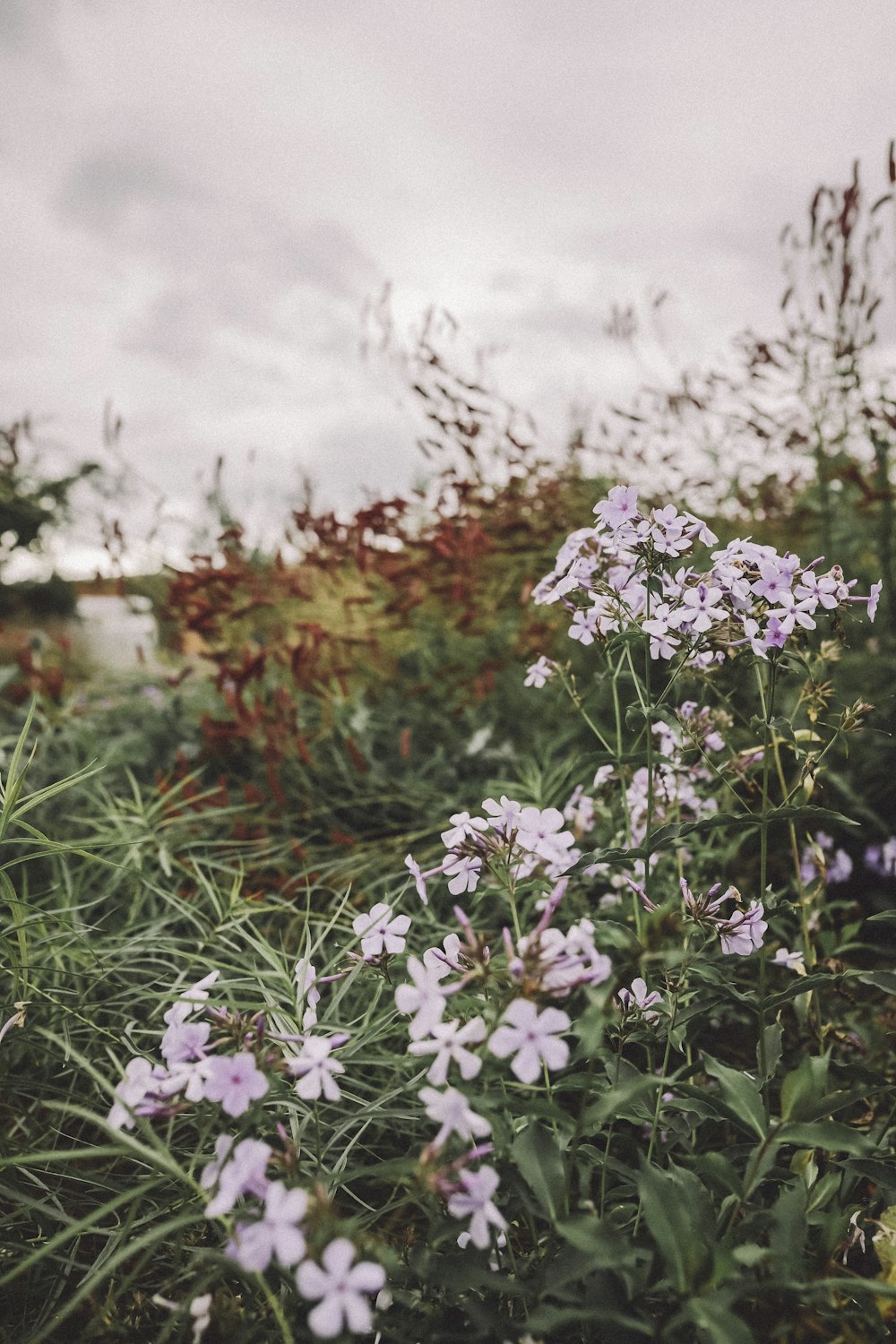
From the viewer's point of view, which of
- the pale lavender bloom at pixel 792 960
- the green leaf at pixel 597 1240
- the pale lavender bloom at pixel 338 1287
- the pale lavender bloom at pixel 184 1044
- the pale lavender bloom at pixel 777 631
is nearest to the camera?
the pale lavender bloom at pixel 338 1287

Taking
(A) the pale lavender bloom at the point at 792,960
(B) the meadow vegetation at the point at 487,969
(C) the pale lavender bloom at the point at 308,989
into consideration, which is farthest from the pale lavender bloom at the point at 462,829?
(A) the pale lavender bloom at the point at 792,960

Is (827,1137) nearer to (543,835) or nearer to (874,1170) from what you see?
(874,1170)

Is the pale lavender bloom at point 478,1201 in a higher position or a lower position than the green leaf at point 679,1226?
higher

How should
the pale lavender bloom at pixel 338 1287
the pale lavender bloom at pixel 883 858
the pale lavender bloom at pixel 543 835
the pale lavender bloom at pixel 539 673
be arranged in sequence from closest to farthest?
1. the pale lavender bloom at pixel 338 1287
2. the pale lavender bloom at pixel 543 835
3. the pale lavender bloom at pixel 539 673
4. the pale lavender bloom at pixel 883 858

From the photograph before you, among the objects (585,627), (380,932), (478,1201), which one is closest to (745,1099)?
(478,1201)

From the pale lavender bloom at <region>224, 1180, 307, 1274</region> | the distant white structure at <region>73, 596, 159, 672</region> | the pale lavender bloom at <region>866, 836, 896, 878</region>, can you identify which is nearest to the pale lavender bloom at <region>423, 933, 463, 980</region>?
the pale lavender bloom at <region>224, 1180, 307, 1274</region>

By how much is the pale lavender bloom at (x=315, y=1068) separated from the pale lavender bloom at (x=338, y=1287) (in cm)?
14

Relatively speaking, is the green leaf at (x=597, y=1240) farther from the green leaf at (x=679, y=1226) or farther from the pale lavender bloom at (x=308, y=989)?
the pale lavender bloom at (x=308, y=989)

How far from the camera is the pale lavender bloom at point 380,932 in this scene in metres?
0.92

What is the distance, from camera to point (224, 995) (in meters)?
1.31

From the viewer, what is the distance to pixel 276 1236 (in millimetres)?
629

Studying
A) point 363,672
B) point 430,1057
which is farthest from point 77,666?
point 430,1057

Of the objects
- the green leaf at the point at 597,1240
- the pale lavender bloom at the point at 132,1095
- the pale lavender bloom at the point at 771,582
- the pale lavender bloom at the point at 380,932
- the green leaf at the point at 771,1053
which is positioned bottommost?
the green leaf at the point at 771,1053

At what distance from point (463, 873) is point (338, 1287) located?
476mm
